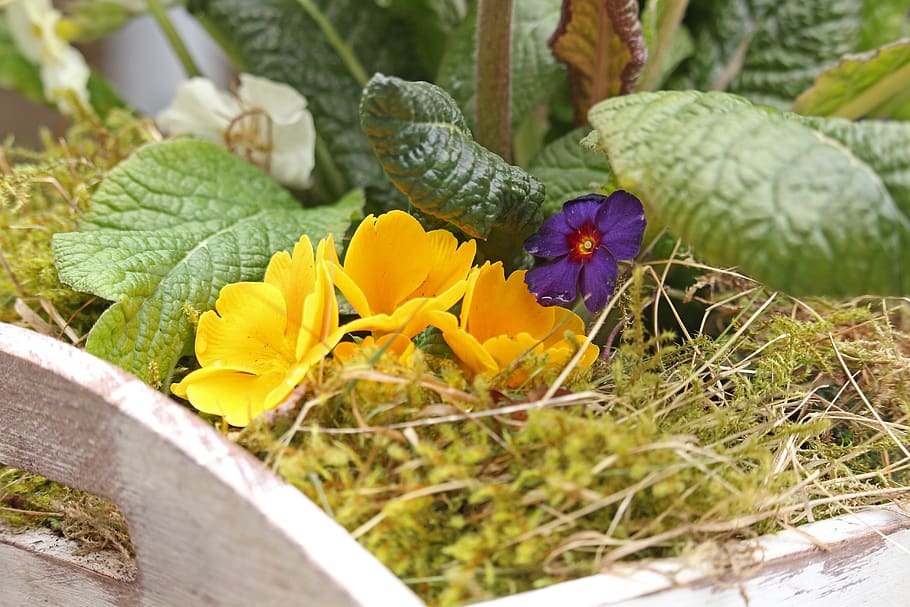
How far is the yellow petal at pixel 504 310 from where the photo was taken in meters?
0.64

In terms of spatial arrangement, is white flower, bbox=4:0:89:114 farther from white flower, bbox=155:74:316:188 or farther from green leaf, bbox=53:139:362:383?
green leaf, bbox=53:139:362:383

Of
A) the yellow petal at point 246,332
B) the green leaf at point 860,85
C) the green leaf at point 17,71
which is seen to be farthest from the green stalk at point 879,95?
the green leaf at point 17,71

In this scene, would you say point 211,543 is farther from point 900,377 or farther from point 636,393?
point 900,377

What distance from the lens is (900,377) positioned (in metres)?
0.68

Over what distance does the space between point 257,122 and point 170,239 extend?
10.6 inches

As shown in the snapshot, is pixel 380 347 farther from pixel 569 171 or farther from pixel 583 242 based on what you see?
pixel 569 171

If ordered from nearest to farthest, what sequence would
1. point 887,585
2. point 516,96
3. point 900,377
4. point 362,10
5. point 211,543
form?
point 211,543 → point 887,585 → point 900,377 → point 516,96 → point 362,10

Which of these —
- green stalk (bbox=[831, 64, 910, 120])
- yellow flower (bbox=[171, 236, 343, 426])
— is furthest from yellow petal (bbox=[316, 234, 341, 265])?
green stalk (bbox=[831, 64, 910, 120])

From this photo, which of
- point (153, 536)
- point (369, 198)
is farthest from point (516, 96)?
point (153, 536)

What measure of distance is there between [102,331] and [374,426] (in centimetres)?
25

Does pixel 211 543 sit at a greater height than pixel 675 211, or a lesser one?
lesser

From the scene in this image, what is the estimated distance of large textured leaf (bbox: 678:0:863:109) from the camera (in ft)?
3.08

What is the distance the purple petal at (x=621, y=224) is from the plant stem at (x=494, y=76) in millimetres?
219

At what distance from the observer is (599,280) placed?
61cm
